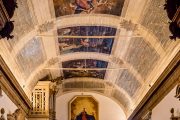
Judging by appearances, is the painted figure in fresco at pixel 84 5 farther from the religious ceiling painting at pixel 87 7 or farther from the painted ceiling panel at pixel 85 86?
the painted ceiling panel at pixel 85 86

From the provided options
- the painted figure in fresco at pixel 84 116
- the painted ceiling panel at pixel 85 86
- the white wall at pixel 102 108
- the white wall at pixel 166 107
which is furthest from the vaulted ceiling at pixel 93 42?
the painted figure in fresco at pixel 84 116

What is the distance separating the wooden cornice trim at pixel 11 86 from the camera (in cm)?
1617

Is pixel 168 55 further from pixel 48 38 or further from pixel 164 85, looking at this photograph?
pixel 48 38

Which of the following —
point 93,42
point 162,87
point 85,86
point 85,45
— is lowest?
point 162,87

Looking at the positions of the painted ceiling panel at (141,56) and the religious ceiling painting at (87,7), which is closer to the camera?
the religious ceiling painting at (87,7)

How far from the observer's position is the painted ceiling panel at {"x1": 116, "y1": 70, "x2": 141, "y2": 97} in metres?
24.2

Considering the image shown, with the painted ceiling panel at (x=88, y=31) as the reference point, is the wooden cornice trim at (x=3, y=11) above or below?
below

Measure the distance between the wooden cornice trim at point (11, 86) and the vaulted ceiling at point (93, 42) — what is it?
677mm

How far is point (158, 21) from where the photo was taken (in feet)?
54.3

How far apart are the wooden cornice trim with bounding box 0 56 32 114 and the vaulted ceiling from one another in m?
0.68

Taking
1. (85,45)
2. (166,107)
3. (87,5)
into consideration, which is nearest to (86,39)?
(85,45)

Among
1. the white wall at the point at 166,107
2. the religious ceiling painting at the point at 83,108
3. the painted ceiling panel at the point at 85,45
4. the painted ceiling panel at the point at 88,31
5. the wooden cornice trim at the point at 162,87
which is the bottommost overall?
the white wall at the point at 166,107

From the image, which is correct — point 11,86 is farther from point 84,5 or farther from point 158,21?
point 158,21

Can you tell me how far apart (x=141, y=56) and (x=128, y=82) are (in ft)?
17.5
